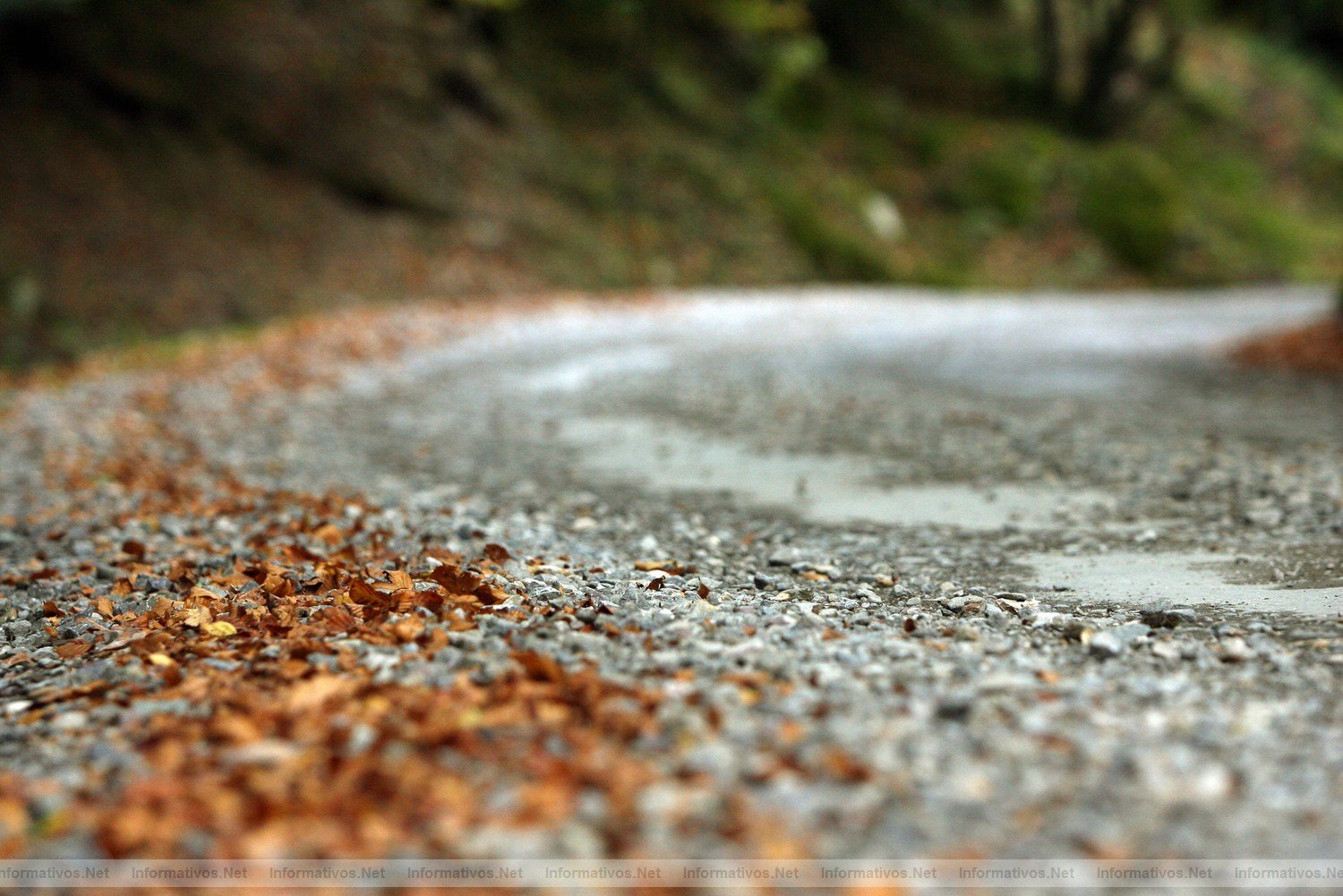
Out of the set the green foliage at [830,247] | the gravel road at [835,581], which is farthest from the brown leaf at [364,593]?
the green foliage at [830,247]

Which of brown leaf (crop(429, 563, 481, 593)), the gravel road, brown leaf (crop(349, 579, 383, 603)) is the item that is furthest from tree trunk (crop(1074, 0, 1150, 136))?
brown leaf (crop(349, 579, 383, 603))

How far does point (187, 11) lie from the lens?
60.5 feet

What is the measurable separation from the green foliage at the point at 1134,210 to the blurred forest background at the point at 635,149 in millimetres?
79

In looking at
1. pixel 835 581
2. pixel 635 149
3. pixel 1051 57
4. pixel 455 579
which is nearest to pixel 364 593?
pixel 455 579

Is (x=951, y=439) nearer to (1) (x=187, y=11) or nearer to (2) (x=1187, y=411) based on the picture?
(2) (x=1187, y=411)

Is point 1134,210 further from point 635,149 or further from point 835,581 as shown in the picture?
point 835,581

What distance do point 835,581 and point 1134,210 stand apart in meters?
24.8

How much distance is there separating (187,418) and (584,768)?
840 cm

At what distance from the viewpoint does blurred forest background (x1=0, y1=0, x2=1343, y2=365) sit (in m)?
16.3

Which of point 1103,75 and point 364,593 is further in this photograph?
point 1103,75

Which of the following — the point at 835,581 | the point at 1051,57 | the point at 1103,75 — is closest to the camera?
the point at 835,581

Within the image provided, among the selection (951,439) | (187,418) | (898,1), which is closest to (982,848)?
(951,439)

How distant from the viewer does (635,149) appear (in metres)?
24.3

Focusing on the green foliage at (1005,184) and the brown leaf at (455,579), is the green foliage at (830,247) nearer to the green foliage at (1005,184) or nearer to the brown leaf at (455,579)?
the green foliage at (1005,184)
